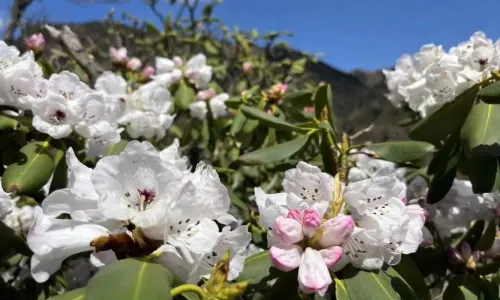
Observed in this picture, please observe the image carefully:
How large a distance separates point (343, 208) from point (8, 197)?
71cm

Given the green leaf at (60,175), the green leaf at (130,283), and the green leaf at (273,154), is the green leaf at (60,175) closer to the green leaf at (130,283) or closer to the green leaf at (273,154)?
the green leaf at (273,154)

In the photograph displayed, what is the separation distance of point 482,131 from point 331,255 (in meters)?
0.48

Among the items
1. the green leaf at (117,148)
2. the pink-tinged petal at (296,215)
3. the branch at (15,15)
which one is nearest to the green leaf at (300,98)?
the green leaf at (117,148)

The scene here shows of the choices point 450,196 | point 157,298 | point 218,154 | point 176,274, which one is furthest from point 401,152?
point 218,154

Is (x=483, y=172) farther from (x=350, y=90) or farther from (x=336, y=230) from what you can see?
(x=350, y=90)

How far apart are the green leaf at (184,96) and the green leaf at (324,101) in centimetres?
98

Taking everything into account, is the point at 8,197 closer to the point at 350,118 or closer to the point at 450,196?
the point at 450,196

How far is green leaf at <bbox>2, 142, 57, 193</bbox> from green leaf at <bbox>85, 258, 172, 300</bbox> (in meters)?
0.53

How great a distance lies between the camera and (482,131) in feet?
4.05

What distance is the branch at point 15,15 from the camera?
3523mm

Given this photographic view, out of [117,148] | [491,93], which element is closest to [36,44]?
[117,148]

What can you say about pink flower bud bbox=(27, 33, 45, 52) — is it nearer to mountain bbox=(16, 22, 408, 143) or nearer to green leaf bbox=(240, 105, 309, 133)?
green leaf bbox=(240, 105, 309, 133)

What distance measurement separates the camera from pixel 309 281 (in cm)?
93

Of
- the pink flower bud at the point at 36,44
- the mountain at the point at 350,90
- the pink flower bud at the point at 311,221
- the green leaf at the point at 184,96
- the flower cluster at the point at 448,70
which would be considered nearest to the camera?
the pink flower bud at the point at 311,221
